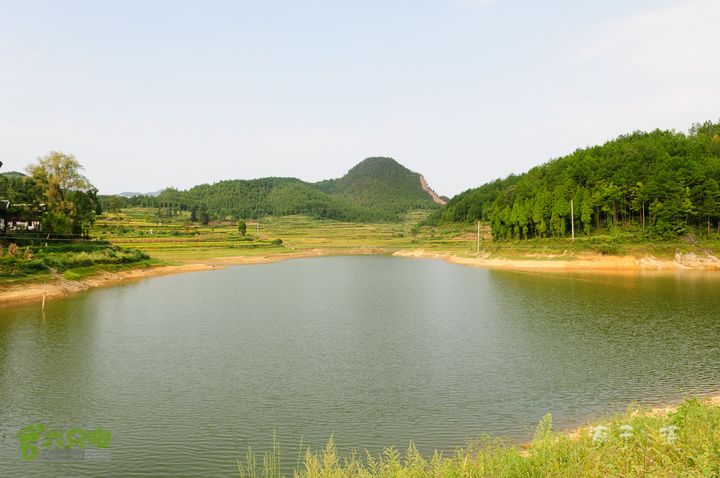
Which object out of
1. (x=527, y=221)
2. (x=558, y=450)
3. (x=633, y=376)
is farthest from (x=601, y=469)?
(x=527, y=221)

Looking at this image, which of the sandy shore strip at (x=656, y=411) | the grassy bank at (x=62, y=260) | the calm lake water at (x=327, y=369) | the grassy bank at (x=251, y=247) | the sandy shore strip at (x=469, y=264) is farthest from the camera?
the grassy bank at (x=251, y=247)

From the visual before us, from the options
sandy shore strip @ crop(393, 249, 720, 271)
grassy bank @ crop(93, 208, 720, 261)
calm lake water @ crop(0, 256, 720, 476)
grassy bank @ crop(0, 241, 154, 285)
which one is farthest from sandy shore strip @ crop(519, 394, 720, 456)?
grassy bank @ crop(93, 208, 720, 261)

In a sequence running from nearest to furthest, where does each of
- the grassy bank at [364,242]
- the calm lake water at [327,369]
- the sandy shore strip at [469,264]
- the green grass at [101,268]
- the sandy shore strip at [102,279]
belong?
the calm lake water at [327,369], the sandy shore strip at [102,279], the sandy shore strip at [469,264], the green grass at [101,268], the grassy bank at [364,242]

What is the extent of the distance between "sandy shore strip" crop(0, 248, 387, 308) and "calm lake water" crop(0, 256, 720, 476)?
406 cm

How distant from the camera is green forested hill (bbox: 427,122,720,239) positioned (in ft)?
275

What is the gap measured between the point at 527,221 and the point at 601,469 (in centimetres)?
9849

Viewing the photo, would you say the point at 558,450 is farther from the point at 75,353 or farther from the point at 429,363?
the point at 75,353

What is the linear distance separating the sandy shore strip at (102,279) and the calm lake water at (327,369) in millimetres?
4063

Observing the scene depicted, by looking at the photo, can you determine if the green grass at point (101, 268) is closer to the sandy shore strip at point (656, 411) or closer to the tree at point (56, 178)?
the tree at point (56, 178)

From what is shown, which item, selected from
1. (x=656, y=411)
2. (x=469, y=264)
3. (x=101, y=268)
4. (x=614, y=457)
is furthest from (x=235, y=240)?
(x=614, y=457)

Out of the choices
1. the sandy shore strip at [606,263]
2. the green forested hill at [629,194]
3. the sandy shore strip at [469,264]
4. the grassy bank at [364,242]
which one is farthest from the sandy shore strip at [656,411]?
the green forested hill at [629,194]

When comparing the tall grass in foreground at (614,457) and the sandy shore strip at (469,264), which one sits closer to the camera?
the tall grass in foreground at (614,457)

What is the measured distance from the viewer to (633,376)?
23.1m

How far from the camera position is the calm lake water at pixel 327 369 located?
17.0 m
